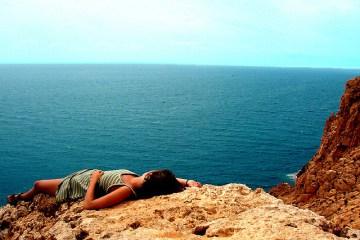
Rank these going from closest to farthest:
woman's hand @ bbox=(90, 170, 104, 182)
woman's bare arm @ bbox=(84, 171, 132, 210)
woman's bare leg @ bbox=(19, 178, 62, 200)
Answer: woman's bare arm @ bbox=(84, 171, 132, 210) < woman's hand @ bbox=(90, 170, 104, 182) < woman's bare leg @ bbox=(19, 178, 62, 200)

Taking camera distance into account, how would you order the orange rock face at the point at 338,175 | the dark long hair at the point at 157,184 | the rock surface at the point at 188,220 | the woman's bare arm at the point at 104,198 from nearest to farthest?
the rock surface at the point at 188,220
the woman's bare arm at the point at 104,198
the dark long hair at the point at 157,184
the orange rock face at the point at 338,175

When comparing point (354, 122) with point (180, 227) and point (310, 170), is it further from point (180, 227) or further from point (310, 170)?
point (180, 227)

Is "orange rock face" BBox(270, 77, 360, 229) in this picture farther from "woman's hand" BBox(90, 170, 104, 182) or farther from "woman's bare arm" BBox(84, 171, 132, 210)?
"woman's hand" BBox(90, 170, 104, 182)

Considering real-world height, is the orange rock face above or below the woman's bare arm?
below

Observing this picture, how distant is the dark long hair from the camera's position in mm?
10266

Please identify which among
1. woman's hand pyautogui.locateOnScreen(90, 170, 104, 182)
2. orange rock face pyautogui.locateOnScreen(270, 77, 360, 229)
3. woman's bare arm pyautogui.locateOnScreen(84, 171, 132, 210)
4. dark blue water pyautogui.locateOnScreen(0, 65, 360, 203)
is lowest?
dark blue water pyautogui.locateOnScreen(0, 65, 360, 203)

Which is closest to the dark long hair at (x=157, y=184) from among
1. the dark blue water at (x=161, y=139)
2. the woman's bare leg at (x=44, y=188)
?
the woman's bare leg at (x=44, y=188)

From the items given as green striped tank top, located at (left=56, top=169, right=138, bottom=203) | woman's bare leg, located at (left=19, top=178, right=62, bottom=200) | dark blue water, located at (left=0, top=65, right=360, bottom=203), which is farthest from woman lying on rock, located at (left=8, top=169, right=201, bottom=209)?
dark blue water, located at (left=0, top=65, right=360, bottom=203)

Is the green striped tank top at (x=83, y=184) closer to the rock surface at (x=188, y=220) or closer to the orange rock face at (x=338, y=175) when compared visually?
the rock surface at (x=188, y=220)

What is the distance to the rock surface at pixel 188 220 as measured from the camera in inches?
310

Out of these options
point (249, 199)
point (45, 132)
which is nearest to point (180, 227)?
point (249, 199)

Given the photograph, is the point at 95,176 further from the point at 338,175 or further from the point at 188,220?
the point at 338,175

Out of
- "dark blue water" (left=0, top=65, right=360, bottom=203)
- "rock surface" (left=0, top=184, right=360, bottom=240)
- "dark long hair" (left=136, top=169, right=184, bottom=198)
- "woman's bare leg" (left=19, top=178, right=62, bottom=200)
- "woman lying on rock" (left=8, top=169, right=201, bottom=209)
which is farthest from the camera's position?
"dark blue water" (left=0, top=65, right=360, bottom=203)

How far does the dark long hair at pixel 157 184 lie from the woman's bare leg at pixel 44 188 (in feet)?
9.13
